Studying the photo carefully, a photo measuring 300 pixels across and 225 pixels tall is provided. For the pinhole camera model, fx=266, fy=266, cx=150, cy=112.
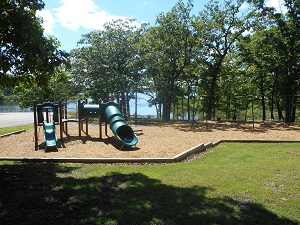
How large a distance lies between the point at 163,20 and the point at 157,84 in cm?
563

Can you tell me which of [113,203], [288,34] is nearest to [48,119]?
[113,203]

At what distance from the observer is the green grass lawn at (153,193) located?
13.7 ft

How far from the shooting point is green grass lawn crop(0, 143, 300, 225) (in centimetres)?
418

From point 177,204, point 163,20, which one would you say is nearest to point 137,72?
point 163,20

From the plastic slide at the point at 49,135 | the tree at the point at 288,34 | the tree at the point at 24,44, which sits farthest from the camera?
the tree at the point at 288,34

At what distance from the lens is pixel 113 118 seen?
40.7ft

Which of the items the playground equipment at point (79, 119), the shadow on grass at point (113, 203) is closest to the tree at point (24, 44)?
the shadow on grass at point (113, 203)

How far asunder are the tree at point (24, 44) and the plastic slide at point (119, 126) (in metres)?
5.37

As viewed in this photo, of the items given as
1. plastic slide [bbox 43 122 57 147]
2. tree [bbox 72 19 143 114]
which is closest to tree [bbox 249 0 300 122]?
tree [bbox 72 19 143 114]

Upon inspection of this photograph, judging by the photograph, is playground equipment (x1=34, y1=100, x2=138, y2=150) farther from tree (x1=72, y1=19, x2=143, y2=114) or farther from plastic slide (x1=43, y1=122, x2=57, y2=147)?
tree (x1=72, y1=19, x2=143, y2=114)

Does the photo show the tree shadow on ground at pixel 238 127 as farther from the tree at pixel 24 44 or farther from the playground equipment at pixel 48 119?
the tree at pixel 24 44

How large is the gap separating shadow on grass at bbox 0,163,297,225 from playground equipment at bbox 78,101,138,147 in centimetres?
500

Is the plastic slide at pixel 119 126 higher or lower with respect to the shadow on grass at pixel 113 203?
higher

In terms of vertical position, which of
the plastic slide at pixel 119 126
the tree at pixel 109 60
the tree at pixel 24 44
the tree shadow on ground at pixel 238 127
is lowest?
the tree shadow on ground at pixel 238 127
